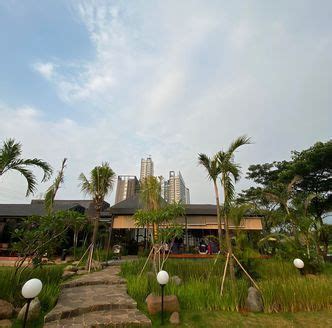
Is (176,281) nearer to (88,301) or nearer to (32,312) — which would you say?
(88,301)

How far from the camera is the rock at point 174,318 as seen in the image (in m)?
4.27

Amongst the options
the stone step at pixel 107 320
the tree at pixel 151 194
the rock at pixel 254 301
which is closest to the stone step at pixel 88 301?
the stone step at pixel 107 320

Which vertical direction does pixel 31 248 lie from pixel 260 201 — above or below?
below

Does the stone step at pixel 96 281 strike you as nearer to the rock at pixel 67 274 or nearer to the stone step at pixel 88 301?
the stone step at pixel 88 301

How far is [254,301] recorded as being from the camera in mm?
4906

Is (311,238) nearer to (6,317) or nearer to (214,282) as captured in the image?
(214,282)

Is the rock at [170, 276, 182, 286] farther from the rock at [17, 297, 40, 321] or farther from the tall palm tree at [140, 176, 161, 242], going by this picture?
the tall palm tree at [140, 176, 161, 242]

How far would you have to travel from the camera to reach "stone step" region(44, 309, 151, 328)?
410 cm

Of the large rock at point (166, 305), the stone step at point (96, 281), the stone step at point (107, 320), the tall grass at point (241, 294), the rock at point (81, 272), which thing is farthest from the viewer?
the rock at point (81, 272)

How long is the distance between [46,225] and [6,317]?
1942mm

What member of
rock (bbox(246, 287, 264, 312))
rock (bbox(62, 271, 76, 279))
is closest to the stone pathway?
rock (bbox(62, 271, 76, 279))

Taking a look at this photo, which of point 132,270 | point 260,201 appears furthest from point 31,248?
point 260,201

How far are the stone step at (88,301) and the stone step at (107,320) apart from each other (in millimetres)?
116

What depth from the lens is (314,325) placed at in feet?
13.9
